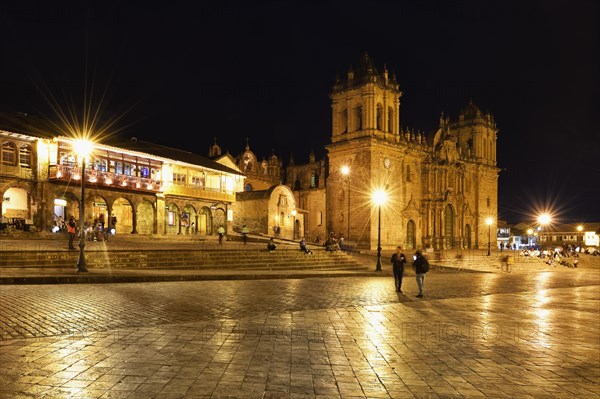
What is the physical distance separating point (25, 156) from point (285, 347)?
95.4 ft

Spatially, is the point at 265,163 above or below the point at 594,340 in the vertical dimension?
above

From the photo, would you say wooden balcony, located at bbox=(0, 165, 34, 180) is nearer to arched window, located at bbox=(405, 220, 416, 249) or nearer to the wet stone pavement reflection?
the wet stone pavement reflection

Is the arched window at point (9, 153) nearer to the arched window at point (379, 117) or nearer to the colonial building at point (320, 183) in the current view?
the colonial building at point (320, 183)

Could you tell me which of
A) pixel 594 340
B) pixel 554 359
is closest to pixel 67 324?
pixel 554 359

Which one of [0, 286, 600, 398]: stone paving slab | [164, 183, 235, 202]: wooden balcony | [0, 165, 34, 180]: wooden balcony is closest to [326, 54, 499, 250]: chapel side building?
[164, 183, 235, 202]: wooden balcony

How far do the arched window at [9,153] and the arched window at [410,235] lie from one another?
39288 millimetres

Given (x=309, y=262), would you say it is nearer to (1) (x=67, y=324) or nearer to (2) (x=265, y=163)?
(1) (x=67, y=324)

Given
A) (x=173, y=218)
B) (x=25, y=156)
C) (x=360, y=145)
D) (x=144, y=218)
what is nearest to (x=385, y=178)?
(x=360, y=145)

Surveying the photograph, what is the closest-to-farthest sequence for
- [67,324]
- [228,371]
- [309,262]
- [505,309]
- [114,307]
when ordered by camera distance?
[228,371]
[67,324]
[114,307]
[505,309]
[309,262]

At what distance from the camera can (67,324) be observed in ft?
30.9

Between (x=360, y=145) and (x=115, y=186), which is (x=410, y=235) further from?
(x=115, y=186)

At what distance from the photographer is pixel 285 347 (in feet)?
26.5

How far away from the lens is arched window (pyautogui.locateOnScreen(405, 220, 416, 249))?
56031 mm

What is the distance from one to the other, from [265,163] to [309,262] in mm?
37460
